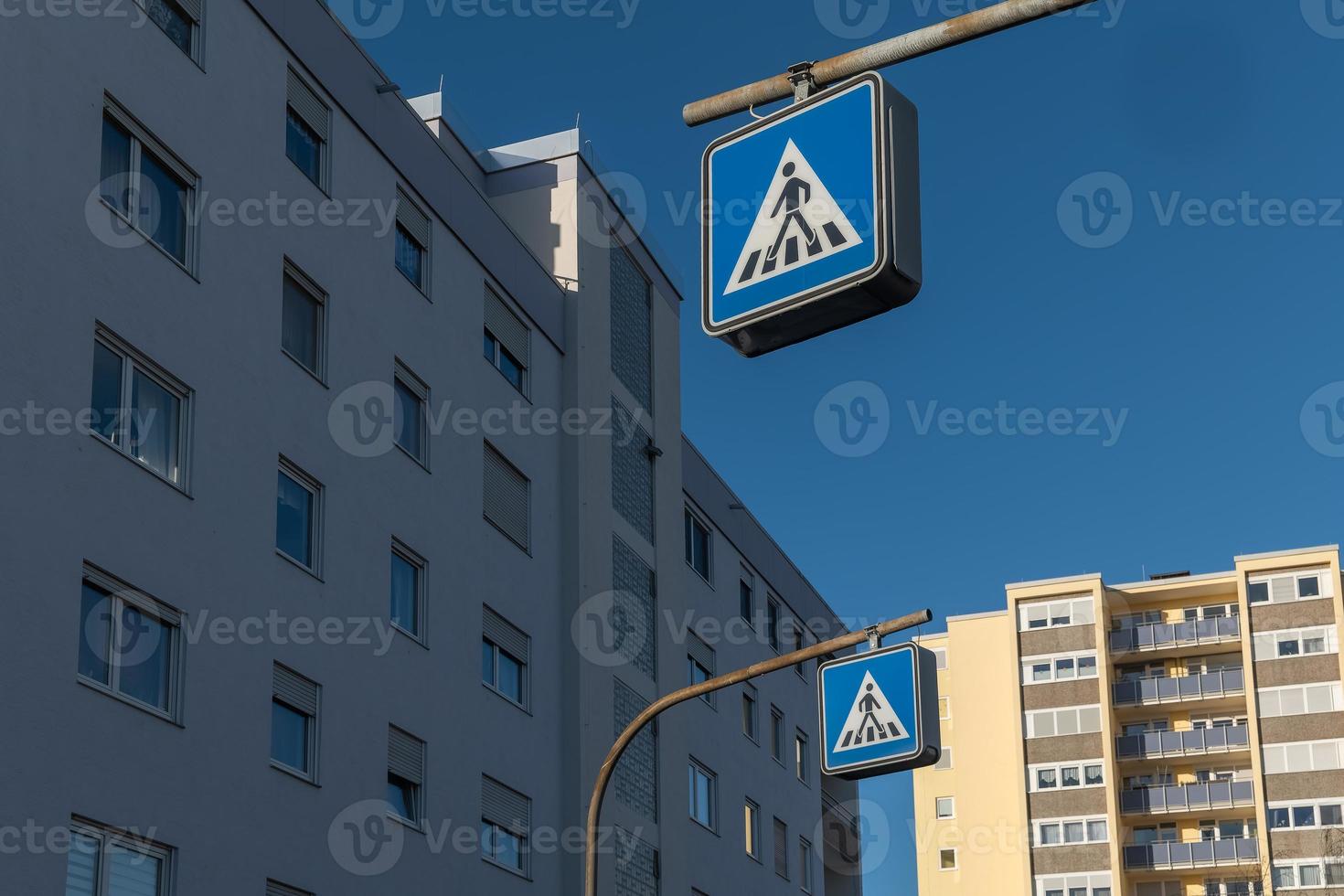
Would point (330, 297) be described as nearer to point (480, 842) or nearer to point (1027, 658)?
point (480, 842)

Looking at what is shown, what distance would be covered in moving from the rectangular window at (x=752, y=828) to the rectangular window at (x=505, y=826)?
11344 millimetres

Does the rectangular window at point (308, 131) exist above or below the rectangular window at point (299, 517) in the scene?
above

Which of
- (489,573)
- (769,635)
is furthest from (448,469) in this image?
(769,635)

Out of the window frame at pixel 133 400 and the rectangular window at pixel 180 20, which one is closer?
the window frame at pixel 133 400

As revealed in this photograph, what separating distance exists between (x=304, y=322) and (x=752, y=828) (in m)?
18.6

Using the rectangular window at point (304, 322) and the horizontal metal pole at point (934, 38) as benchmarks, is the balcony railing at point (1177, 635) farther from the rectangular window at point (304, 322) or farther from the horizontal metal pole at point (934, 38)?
the horizontal metal pole at point (934, 38)

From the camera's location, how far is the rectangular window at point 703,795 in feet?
106

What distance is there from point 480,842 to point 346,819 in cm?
355

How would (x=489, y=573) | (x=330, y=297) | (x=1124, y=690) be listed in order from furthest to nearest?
(x=1124, y=690)
(x=489, y=573)
(x=330, y=297)

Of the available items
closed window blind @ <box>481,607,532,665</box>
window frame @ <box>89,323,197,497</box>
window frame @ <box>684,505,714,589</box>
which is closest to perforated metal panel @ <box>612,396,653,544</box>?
window frame @ <box>684,505,714,589</box>

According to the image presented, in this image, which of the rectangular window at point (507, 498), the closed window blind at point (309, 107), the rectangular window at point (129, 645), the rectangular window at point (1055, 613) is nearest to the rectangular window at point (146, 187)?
the closed window blind at point (309, 107)

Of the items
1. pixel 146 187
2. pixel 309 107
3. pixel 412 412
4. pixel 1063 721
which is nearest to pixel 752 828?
pixel 412 412

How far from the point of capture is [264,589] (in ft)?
60.4

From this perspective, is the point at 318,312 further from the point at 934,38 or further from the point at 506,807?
the point at 934,38
